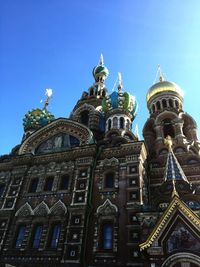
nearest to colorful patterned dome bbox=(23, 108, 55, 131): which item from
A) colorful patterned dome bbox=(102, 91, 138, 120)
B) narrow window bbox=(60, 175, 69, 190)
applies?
colorful patterned dome bbox=(102, 91, 138, 120)

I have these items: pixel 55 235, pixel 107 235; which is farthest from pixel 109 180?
pixel 55 235

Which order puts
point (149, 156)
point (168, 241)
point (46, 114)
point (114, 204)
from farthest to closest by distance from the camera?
point (46, 114), point (149, 156), point (114, 204), point (168, 241)

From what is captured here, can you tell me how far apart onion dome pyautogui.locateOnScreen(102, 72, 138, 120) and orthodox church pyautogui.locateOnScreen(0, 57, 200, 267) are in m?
0.08

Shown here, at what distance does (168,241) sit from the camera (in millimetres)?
11859

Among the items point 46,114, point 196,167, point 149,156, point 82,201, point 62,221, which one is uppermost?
point 46,114

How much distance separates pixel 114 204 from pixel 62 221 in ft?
9.20

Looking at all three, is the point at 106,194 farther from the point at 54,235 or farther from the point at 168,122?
the point at 168,122

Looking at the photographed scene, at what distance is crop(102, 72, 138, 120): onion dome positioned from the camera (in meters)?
21.4

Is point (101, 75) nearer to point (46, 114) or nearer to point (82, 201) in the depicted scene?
point (46, 114)

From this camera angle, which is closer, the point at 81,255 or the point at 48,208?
the point at 81,255

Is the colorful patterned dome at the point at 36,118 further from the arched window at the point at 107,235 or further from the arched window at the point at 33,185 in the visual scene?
the arched window at the point at 107,235

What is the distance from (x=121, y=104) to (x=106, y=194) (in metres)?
8.17

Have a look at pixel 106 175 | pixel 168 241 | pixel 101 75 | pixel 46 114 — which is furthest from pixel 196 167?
pixel 101 75

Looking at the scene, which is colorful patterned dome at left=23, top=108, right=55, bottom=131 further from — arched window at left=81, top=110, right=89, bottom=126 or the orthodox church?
the orthodox church
